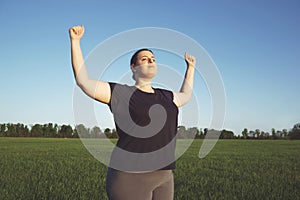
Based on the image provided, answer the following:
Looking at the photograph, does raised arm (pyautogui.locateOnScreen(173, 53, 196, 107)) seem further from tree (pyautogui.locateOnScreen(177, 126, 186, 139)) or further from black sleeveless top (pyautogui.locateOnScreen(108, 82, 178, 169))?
black sleeveless top (pyautogui.locateOnScreen(108, 82, 178, 169))

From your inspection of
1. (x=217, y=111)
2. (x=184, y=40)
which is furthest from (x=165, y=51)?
(x=217, y=111)

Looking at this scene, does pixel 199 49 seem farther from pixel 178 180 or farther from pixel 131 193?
pixel 178 180

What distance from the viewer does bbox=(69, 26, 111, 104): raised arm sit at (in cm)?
256

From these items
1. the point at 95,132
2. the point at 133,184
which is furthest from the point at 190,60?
the point at 133,184

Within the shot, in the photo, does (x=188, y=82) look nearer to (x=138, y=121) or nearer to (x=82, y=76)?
(x=138, y=121)

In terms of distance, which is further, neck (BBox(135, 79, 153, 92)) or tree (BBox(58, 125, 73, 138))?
tree (BBox(58, 125, 73, 138))

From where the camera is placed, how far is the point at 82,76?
2.57 m

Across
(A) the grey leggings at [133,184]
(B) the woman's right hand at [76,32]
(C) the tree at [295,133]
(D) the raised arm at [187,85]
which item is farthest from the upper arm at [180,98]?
(C) the tree at [295,133]

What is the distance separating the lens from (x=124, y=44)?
2.99 m

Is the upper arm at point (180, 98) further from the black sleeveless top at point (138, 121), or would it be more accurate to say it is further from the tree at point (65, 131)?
the tree at point (65, 131)

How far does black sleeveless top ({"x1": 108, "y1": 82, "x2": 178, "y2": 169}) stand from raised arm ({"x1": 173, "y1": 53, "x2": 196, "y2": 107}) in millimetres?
437

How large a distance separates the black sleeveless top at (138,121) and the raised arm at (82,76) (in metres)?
0.08

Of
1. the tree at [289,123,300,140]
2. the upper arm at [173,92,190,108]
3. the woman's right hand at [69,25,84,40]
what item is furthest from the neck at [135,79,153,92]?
the tree at [289,123,300,140]

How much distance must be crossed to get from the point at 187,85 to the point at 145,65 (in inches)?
26.7
